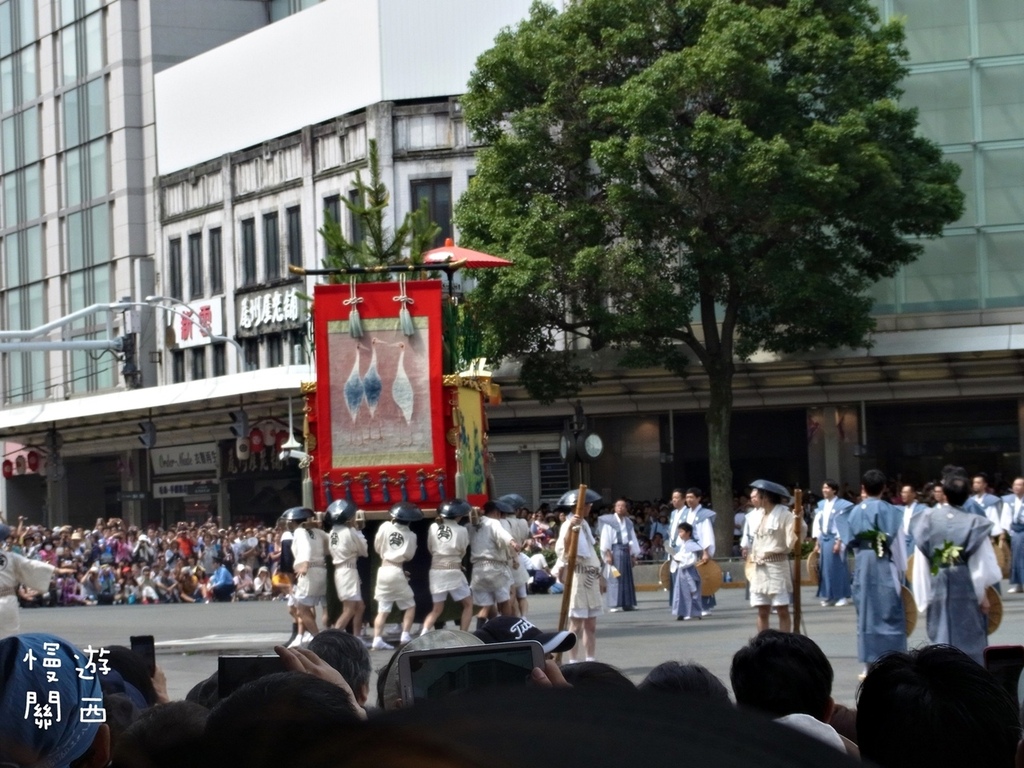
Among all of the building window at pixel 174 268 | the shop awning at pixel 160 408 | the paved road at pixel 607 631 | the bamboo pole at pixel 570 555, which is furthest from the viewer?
the building window at pixel 174 268

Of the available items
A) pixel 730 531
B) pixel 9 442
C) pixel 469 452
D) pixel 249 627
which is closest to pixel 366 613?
pixel 469 452

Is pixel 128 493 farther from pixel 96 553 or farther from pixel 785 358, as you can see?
pixel 785 358

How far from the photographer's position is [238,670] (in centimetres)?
404

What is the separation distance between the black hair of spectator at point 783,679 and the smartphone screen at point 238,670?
52.7 inches

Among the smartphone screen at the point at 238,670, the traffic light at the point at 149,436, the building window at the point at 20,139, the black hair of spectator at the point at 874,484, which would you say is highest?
the building window at the point at 20,139

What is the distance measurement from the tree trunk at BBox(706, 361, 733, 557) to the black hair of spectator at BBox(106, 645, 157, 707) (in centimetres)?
2466

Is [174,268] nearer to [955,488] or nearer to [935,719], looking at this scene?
Answer: [955,488]

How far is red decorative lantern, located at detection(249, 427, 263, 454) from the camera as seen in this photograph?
1486 inches

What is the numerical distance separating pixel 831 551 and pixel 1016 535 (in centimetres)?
296

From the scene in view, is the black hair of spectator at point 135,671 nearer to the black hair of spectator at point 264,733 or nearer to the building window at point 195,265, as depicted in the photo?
the black hair of spectator at point 264,733

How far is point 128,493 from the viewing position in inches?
1697

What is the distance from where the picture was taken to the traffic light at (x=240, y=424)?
3650cm

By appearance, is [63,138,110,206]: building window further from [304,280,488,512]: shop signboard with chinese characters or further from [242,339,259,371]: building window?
[304,280,488,512]: shop signboard with chinese characters

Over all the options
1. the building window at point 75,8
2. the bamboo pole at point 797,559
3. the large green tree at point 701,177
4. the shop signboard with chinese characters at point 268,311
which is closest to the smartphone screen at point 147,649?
the bamboo pole at point 797,559
